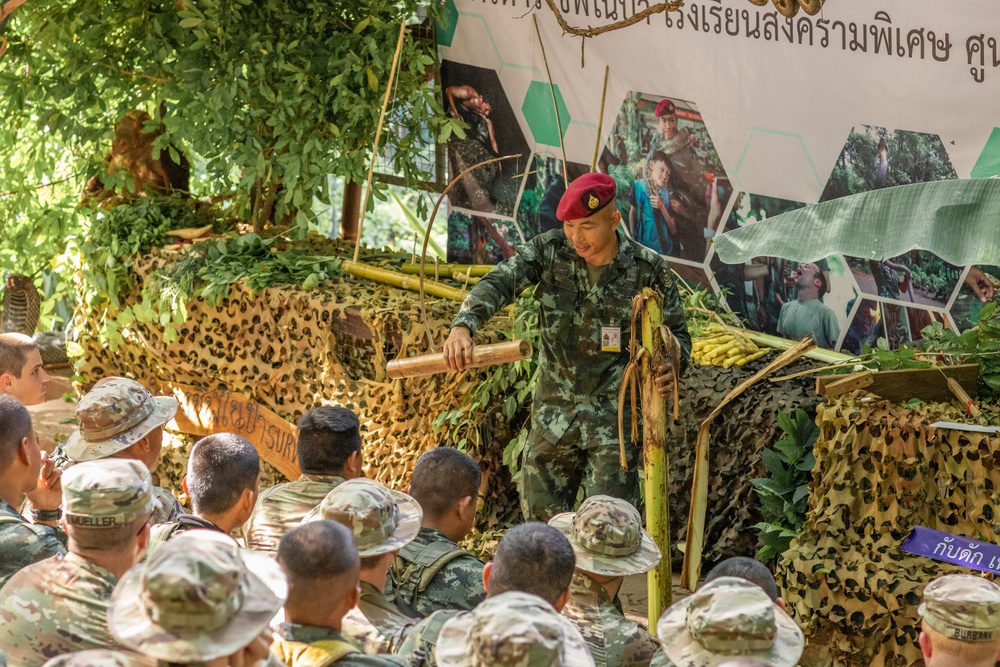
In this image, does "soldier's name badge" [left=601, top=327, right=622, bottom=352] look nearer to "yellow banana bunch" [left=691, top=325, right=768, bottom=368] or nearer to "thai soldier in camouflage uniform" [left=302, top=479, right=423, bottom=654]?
"yellow banana bunch" [left=691, top=325, right=768, bottom=368]

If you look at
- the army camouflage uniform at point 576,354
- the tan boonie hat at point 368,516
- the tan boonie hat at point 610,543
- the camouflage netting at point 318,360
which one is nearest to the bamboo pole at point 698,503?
the army camouflage uniform at point 576,354


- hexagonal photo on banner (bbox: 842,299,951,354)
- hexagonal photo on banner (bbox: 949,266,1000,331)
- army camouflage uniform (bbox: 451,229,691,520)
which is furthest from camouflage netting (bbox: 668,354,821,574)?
army camouflage uniform (bbox: 451,229,691,520)

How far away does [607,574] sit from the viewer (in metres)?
3.83

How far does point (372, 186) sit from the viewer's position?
8.53 metres

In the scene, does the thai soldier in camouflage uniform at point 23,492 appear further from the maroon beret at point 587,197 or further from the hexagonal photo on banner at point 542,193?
the hexagonal photo on banner at point 542,193

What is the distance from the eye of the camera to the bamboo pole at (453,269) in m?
8.18

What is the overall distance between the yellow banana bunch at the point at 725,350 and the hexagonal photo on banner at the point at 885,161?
91 cm

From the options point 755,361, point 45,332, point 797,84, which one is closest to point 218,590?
point 755,361

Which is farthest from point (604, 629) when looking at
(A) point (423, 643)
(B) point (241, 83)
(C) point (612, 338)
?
(B) point (241, 83)

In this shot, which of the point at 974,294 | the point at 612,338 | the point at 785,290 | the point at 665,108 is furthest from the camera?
the point at 665,108

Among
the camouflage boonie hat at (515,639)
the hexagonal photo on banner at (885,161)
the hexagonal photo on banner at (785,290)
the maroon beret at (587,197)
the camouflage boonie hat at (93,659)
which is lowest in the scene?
the camouflage boonie hat at (93,659)

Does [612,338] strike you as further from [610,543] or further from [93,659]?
[93,659]

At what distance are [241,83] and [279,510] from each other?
474cm

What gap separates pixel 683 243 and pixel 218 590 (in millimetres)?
5396
